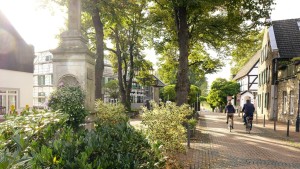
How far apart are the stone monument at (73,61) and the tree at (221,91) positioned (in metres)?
39.7

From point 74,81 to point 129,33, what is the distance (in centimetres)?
2110

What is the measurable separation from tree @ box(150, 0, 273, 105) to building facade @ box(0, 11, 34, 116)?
42.7ft

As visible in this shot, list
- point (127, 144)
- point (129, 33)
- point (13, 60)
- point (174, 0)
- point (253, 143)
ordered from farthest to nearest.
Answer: point (129, 33) < point (13, 60) < point (174, 0) < point (253, 143) < point (127, 144)

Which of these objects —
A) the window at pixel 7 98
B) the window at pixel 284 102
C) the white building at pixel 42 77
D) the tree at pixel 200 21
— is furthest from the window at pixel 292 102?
the white building at pixel 42 77

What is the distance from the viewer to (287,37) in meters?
25.9

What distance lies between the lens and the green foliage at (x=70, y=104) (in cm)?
784

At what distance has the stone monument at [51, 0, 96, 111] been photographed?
9.07 m

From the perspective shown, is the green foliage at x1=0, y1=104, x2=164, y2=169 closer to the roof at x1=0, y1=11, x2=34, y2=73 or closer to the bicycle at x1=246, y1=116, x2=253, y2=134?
the bicycle at x1=246, y1=116, x2=253, y2=134

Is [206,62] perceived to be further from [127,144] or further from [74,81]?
[127,144]

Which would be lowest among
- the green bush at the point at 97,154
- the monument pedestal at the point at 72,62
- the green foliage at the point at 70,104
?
the green bush at the point at 97,154

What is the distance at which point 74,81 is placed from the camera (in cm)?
920

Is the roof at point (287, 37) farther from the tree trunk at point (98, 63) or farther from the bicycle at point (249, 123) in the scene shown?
the tree trunk at point (98, 63)

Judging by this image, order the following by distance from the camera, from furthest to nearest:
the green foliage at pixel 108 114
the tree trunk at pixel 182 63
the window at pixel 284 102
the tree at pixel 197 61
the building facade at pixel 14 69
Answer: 1. the tree at pixel 197 61
2. the window at pixel 284 102
3. the building facade at pixel 14 69
4. the tree trunk at pixel 182 63
5. the green foliage at pixel 108 114

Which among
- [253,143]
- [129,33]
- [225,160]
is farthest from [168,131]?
[129,33]
